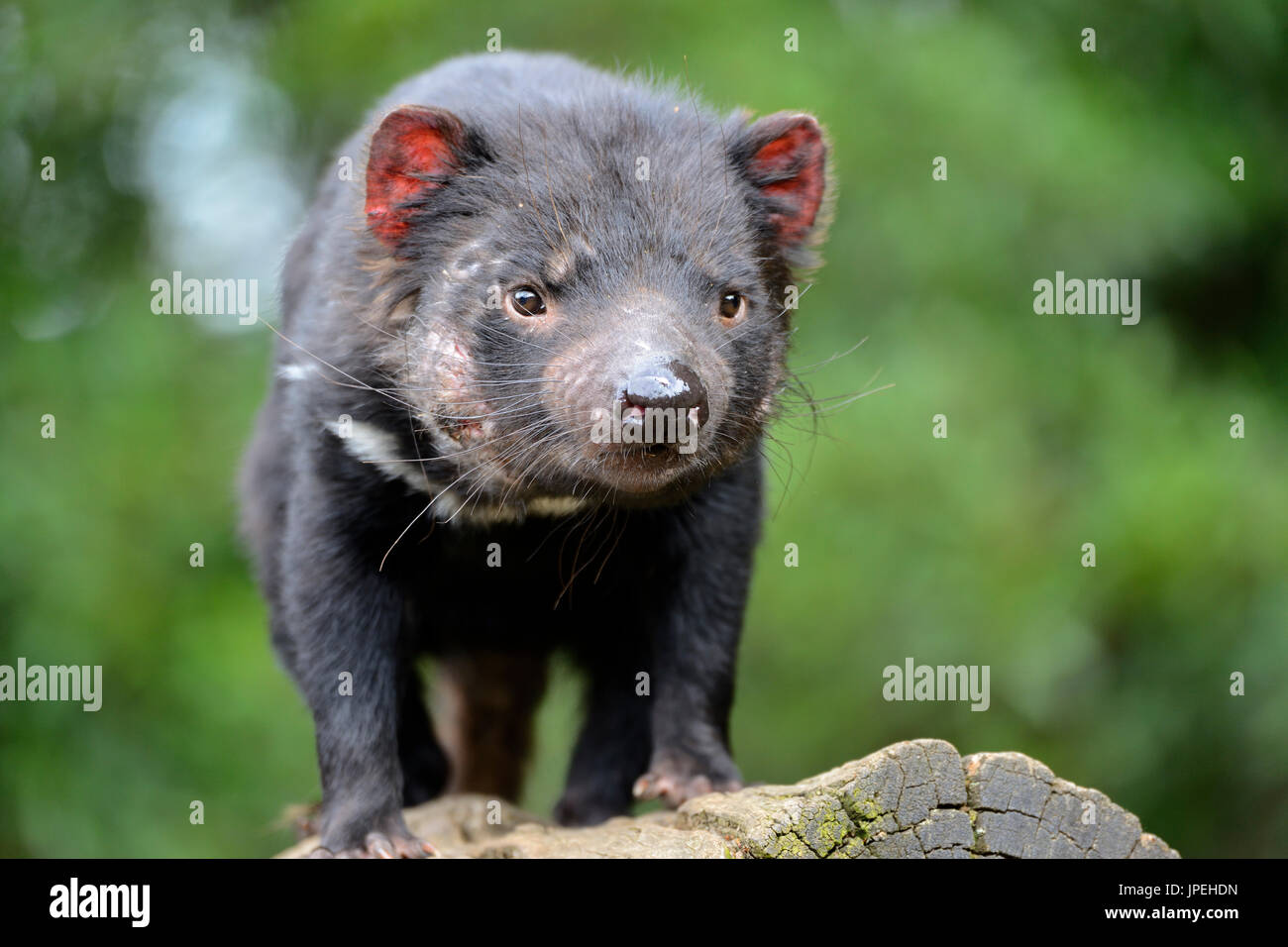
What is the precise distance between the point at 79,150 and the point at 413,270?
5.75 meters

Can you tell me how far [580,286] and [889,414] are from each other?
3840mm

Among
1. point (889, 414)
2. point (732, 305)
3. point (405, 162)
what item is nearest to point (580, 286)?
point (732, 305)

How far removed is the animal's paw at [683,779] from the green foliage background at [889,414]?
107 inches

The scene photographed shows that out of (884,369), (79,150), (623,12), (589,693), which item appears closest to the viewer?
(589,693)

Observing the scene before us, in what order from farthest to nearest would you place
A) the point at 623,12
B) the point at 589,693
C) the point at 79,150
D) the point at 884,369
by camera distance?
the point at 79,150
the point at 623,12
the point at 884,369
the point at 589,693

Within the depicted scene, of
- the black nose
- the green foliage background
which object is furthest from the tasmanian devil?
the green foliage background

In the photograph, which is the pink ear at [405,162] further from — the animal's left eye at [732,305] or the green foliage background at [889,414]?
the green foliage background at [889,414]

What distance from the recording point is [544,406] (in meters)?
3.89

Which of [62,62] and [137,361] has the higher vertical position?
[62,62]

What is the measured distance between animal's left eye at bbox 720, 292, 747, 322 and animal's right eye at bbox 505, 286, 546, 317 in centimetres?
55

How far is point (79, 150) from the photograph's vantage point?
9.02 m

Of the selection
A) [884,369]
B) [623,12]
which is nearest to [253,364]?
[623,12]

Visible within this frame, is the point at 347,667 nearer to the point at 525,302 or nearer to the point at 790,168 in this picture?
the point at 525,302

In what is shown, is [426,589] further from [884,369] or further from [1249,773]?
[1249,773]
